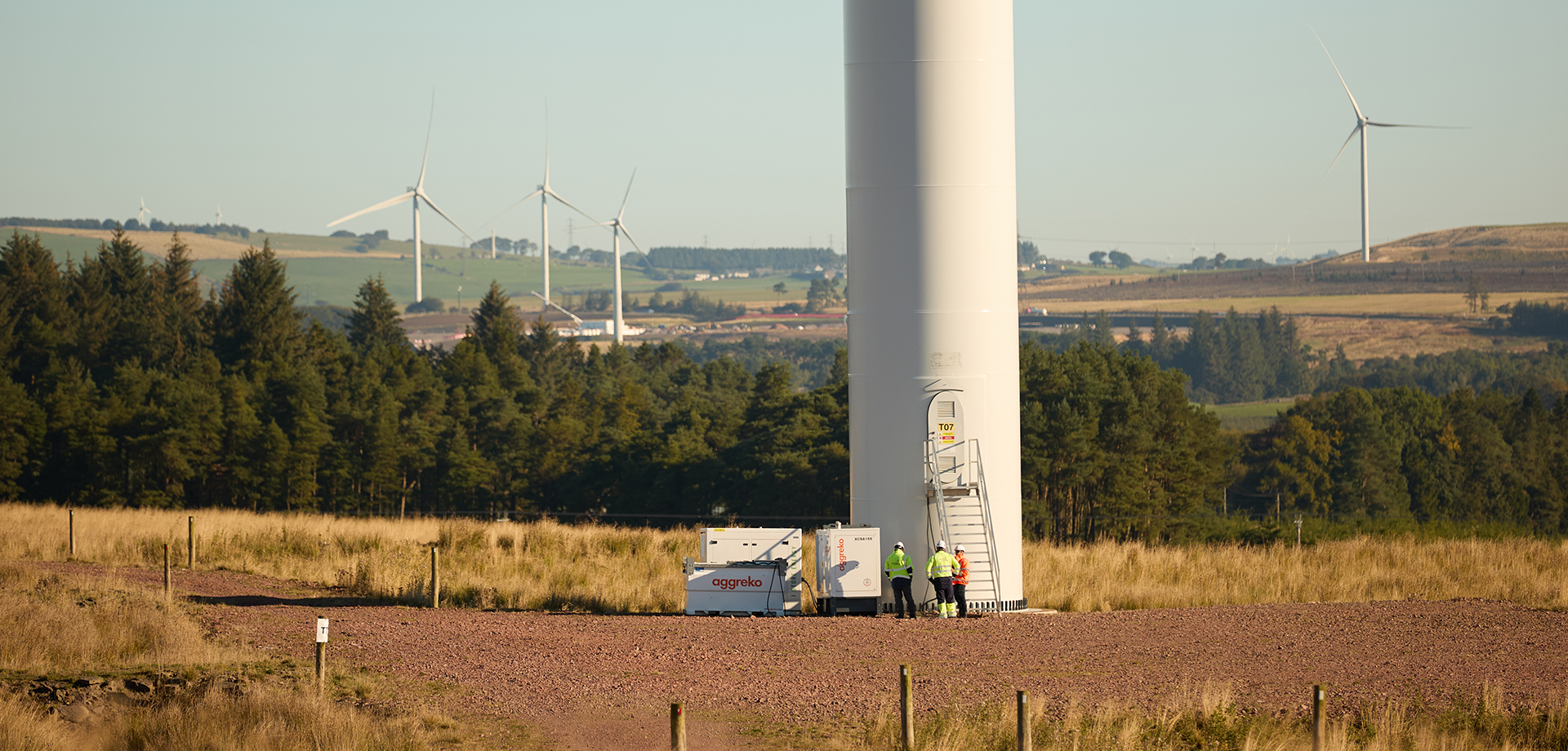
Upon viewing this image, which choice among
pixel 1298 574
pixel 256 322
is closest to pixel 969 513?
pixel 1298 574

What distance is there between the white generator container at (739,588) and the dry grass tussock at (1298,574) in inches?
218

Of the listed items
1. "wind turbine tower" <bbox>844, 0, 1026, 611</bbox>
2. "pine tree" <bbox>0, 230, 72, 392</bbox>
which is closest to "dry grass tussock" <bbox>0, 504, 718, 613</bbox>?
"wind turbine tower" <bbox>844, 0, 1026, 611</bbox>

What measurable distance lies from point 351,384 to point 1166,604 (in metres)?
76.2

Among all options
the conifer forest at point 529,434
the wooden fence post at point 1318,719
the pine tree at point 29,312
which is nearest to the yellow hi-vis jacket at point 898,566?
the wooden fence post at point 1318,719

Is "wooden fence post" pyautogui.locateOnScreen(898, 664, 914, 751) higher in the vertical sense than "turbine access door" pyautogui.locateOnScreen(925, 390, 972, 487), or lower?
lower

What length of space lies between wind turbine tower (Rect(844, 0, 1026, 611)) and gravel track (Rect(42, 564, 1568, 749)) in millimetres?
2356

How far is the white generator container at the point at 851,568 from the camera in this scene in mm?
25375

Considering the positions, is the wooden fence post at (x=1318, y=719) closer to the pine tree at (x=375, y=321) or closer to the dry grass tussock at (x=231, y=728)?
the dry grass tussock at (x=231, y=728)

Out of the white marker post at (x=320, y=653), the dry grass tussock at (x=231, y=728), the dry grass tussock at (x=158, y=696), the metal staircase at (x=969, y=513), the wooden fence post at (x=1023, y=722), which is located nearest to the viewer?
the wooden fence post at (x=1023, y=722)

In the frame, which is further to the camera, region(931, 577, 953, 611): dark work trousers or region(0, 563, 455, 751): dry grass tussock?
region(931, 577, 953, 611): dark work trousers

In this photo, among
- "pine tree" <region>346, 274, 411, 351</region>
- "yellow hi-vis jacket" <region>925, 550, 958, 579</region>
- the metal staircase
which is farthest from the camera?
"pine tree" <region>346, 274, 411, 351</region>

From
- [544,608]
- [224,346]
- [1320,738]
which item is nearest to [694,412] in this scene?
[224,346]

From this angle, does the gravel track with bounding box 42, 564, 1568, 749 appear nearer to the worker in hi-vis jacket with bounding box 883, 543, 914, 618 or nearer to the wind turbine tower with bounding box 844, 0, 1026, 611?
the worker in hi-vis jacket with bounding box 883, 543, 914, 618

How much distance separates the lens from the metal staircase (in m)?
26.1
